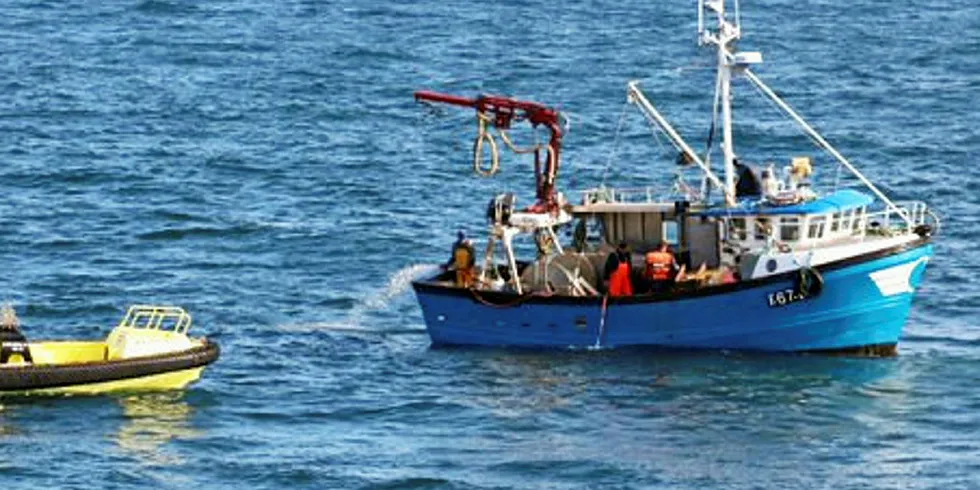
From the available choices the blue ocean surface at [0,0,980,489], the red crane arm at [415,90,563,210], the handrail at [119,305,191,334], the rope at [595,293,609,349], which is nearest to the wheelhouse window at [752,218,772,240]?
the blue ocean surface at [0,0,980,489]

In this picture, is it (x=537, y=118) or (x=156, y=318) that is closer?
(x=537, y=118)

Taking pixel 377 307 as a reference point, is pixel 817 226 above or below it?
above

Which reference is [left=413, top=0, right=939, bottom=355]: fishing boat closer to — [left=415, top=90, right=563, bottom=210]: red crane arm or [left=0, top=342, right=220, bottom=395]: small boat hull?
[left=415, top=90, right=563, bottom=210]: red crane arm

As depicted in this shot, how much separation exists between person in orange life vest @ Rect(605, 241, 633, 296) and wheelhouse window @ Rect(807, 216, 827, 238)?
3956 mm

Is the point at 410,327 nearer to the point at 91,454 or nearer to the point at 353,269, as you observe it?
the point at 353,269

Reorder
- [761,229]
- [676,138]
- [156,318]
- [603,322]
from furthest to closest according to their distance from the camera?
1. [156,318]
2. [676,138]
3. [761,229]
4. [603,322]

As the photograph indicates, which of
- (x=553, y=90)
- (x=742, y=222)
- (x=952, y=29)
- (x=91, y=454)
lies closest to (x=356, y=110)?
(x=553, y=90)

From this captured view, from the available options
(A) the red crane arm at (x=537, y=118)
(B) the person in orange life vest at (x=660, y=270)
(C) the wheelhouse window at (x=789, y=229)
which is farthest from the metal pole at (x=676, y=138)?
(B) the person in orange life vest at (x=660, y=270)

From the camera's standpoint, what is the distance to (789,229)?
6244 cm

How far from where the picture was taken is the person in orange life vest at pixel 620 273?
62688mm

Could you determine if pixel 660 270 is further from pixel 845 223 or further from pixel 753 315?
pixel 845 223

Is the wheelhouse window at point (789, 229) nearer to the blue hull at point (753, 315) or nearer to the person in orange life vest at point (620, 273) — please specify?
the blue hull at point (753, 315)

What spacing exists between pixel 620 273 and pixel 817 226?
4.34 m

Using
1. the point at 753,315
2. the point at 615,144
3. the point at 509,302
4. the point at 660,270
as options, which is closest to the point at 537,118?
the point at 509,302
